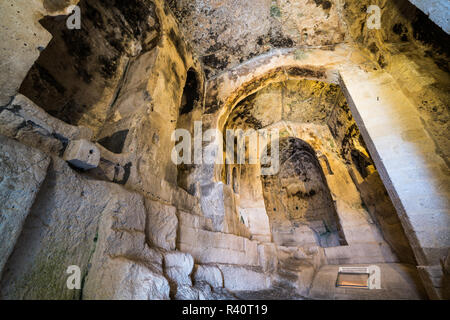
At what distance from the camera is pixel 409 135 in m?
2.89

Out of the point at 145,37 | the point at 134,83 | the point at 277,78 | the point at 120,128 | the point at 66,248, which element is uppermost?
the point at 277,78

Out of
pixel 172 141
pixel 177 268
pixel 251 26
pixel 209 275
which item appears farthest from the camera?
pixel 251 26

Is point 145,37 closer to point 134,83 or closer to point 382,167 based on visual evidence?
point 134,83

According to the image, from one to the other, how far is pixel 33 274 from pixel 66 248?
201 millimetres

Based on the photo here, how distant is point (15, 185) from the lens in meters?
1.13

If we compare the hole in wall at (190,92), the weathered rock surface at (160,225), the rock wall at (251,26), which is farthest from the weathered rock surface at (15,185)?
the rock wall at (251,26)

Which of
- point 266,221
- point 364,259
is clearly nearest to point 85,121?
point 266,221

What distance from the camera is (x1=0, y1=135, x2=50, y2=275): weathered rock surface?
40.8 inches

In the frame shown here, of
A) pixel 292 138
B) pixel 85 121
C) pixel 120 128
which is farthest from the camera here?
pixel 292 138

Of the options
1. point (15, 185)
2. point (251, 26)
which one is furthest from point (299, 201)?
point (15, 185)

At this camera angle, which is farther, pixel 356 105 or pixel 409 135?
pixel 356 105

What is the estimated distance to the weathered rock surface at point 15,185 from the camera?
3.40 feet

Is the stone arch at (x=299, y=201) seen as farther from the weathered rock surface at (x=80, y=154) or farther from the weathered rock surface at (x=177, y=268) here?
the weathered rock surface at (x=80, y=154)

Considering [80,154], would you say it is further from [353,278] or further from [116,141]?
[353,278]
